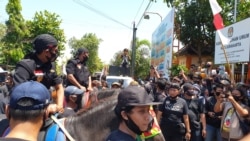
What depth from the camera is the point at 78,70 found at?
7.36 m

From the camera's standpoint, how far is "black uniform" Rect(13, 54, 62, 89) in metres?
4.35

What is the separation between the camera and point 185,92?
9.17m

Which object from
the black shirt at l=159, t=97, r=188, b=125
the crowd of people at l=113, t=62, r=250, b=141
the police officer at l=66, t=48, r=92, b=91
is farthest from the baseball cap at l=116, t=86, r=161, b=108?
the black shirt at l=159, t=97, r=188, b=125

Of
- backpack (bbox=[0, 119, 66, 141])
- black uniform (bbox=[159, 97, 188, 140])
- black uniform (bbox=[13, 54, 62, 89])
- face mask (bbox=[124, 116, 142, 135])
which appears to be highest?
black uniform (bbox=[13, 54, 62, 89])

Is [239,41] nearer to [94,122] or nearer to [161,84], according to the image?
[161,84]

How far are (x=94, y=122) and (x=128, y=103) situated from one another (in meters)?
1.24

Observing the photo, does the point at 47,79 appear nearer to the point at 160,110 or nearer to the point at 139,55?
the point at 160,110

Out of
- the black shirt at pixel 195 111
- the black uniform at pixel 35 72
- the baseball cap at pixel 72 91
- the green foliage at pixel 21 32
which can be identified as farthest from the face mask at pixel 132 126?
the green foliage at pixel 21 32

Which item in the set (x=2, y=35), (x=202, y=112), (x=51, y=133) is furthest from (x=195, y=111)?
(x=2, y=35)

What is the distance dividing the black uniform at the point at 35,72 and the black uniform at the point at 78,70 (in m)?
2.34

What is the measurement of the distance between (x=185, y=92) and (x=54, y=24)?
31.3m

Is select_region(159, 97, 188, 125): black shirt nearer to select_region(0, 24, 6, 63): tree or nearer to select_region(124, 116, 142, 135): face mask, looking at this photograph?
select_region(124, 116, 142, 135): face mask

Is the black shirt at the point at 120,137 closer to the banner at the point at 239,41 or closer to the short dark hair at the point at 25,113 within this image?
the short dark hair at the point at 25,113

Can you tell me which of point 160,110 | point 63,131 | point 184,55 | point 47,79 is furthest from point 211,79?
point 184,55
